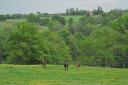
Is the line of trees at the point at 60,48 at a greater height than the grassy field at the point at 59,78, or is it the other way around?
the grassy field at the point at 59,78

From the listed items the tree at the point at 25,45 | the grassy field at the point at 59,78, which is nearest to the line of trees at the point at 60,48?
the tree at the point at 25,45

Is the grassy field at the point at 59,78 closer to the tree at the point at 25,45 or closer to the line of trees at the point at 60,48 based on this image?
the line of trees at the point at 60,48

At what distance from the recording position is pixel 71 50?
15688 cm

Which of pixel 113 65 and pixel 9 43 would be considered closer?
pixel 9 43

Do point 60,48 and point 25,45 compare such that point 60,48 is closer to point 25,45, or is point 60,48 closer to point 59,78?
point 25,45

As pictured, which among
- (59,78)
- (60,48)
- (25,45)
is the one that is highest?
(59,78)

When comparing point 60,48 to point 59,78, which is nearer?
point 59,78

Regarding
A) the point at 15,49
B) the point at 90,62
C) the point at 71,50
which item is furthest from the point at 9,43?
the point at 71,50

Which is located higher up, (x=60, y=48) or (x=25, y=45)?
(x=25, y=45)

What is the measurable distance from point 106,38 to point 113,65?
28.1ft

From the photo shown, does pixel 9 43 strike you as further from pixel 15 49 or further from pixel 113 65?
pixel 113 65

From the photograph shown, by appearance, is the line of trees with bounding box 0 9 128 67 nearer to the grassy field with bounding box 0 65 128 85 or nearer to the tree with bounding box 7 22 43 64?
the tree with bounding box 7 22 43 64

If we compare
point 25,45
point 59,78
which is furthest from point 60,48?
point 59,78

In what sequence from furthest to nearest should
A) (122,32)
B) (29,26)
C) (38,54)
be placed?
(122,32) < (29,26) < (38,54)
